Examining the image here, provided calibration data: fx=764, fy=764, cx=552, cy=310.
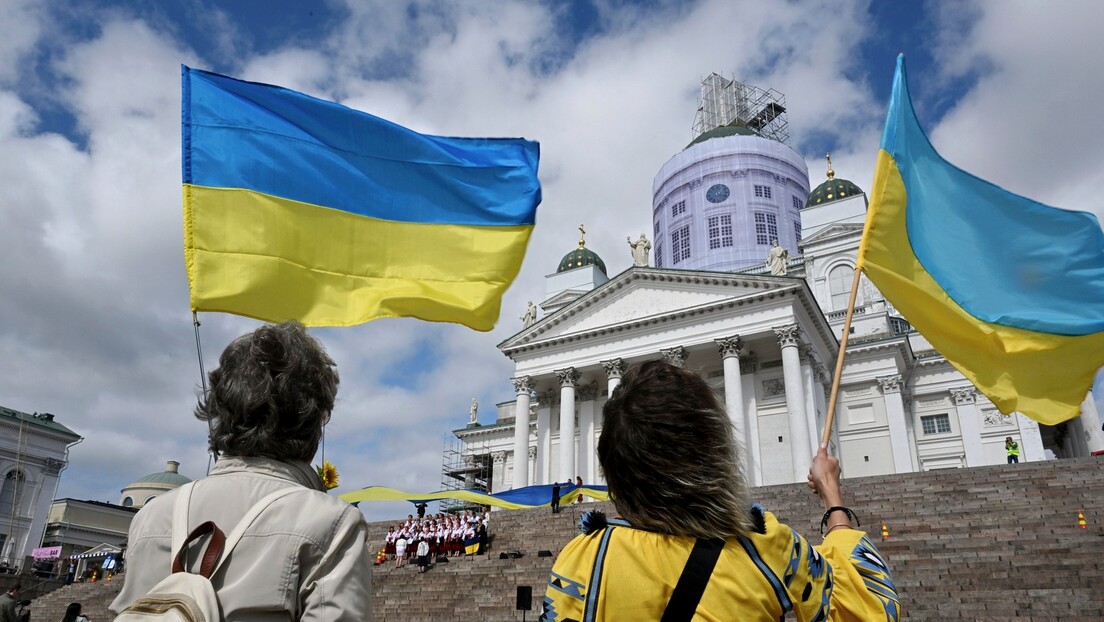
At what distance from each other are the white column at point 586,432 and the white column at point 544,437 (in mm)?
1800

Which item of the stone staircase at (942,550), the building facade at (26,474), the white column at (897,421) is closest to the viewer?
the stone staircase at (942,550)

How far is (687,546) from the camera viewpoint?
83.1 inches

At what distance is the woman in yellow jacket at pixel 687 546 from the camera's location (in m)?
2.05

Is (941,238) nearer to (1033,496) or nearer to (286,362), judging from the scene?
(286,362)

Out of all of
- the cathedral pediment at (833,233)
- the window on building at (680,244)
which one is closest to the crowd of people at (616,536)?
the cathedral pediment at (833,233)

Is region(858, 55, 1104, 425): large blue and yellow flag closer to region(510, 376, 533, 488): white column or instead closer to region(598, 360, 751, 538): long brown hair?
region(598, 360, 751, 538): long brown hair

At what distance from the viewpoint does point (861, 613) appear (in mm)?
2221

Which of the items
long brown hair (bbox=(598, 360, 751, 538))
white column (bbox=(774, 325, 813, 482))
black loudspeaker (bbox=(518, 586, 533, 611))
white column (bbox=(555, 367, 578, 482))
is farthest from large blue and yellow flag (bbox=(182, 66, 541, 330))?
white column (bbox=(555, 367, 578, 482))

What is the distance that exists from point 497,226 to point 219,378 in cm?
546

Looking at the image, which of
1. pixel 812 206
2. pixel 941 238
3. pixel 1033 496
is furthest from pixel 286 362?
pixel 812 206

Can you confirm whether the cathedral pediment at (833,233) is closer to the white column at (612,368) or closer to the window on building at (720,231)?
the window on building at (720,231)

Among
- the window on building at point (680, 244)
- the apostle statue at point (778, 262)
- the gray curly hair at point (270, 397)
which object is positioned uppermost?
the window on building at point (680, 244)

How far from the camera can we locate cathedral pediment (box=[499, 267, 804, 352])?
36219 mm

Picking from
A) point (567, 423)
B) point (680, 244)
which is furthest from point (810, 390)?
point (680, 244)
